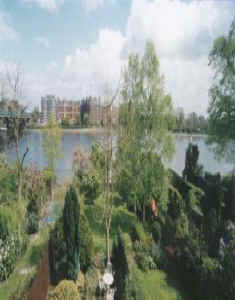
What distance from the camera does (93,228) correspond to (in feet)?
28.5

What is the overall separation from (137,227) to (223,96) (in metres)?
7.57

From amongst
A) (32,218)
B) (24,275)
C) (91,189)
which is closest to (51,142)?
(91,189)

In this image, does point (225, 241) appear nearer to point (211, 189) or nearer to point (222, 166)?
point (211, 189)

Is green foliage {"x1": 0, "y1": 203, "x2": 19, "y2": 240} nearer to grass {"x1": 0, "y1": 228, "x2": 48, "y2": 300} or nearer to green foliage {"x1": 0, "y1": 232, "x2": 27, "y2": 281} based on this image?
green foliage {"x1": 0, "y1": 232, "x2": 27, "y2": 281}

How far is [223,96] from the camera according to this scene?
35.6 feet

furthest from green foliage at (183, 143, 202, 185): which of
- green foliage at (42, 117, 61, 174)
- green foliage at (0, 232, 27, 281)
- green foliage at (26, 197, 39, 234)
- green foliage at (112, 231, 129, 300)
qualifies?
green foliage at (42, 117, 61, 174)

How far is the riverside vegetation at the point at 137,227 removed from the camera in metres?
5.16

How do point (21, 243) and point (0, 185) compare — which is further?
point (0, 185)

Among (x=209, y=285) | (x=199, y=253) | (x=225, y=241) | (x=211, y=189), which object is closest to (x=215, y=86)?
(x=211, y=189)

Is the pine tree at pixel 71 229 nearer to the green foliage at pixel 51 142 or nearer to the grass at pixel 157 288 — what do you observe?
the grass at pixel 157 288

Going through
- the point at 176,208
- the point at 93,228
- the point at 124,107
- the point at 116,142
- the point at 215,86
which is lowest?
the point at 93,228

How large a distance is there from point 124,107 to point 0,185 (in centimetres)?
579

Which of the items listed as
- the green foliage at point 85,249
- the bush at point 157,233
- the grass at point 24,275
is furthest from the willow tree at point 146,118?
the grass at point 24,275

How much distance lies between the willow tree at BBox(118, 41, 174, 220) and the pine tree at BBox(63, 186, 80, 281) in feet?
8.09
